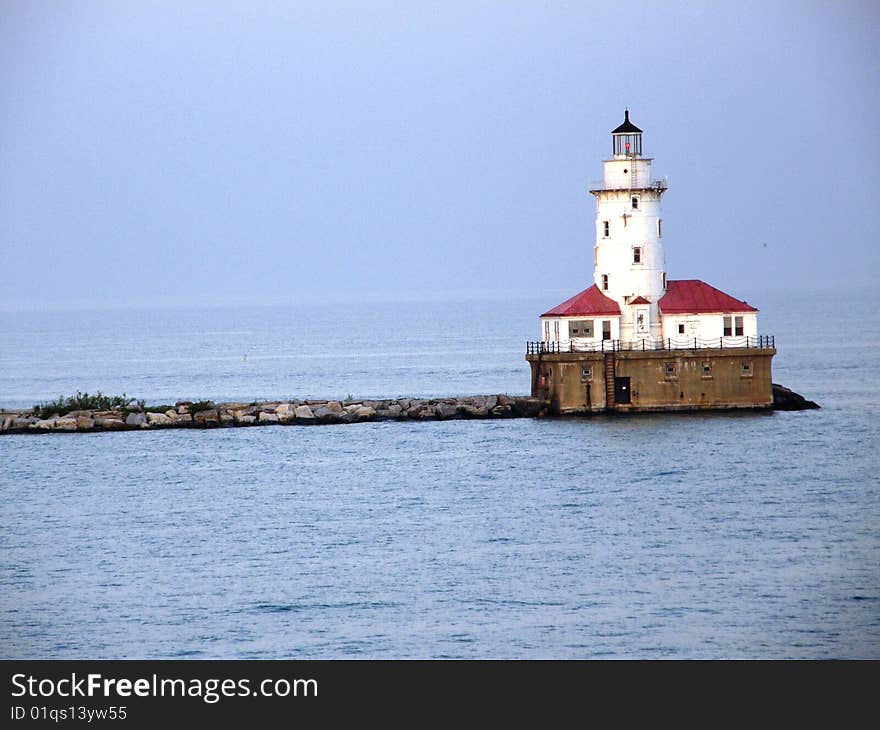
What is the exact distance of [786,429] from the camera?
57250 mm

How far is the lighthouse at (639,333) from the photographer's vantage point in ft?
195

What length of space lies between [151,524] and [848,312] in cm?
15023

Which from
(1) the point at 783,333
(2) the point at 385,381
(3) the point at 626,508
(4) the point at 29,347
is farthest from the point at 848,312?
(3) the point at 626,508

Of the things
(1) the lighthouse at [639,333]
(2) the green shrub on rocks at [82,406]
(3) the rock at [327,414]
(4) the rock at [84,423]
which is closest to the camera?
(1) the lighthouse at [639,333]

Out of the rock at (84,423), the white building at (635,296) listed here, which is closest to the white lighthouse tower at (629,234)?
the white building at (635,296)

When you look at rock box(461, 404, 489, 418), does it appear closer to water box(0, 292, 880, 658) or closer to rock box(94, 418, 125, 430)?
water box(0, 292, 880, 658)

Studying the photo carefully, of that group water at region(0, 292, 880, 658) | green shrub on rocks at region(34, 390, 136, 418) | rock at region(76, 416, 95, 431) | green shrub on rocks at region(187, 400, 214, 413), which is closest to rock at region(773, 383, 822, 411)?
water at region(0, 292, 880, 658)

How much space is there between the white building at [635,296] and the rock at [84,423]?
627 inches

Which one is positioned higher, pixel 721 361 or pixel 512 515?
pixel 721 361

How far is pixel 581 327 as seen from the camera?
60156 mm

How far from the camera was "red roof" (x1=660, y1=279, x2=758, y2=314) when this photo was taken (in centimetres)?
6034

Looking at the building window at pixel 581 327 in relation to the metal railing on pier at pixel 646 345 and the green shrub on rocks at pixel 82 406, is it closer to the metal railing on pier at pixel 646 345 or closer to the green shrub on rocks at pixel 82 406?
the metal railing on pier at pixel 646 345
